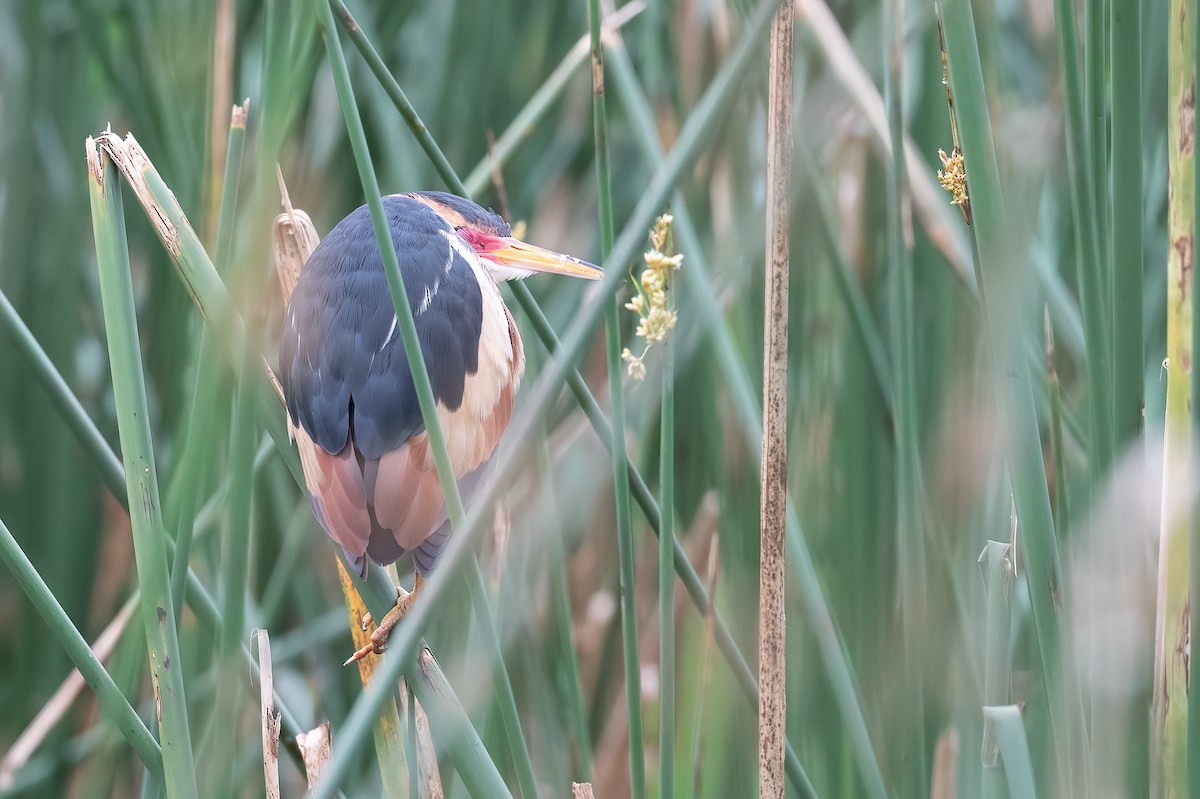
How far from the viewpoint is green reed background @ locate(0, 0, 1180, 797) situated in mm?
499

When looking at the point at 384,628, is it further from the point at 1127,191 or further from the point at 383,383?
the point at 1127,191

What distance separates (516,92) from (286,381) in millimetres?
641

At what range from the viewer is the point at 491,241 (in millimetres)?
1040

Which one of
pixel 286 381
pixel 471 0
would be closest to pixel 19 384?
pixel 286 381

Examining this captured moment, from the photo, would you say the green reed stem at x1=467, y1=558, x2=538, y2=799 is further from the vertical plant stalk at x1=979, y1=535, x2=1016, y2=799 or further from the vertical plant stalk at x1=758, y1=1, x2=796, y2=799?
the vertical plant stalk at x1=979, y1=535, x2=1016, y2=799

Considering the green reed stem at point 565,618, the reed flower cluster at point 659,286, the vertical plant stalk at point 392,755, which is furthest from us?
the green reed stem at point 565,618

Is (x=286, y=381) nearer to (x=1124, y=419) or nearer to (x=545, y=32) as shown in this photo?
(x=1124, y=419)

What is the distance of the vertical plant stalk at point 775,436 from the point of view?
1.84 ft

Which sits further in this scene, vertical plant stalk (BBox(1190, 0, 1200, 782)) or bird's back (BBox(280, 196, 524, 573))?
bird's back (BBox(280, 196, 524, 573))

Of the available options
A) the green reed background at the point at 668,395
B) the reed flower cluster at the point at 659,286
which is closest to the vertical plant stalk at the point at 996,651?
the green reed background at the point at 668,395

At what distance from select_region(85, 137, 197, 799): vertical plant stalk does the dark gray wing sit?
236 millimetres

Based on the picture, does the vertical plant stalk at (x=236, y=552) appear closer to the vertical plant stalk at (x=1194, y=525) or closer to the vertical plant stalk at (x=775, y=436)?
the vertical plant stalk at (x=775, y=436)

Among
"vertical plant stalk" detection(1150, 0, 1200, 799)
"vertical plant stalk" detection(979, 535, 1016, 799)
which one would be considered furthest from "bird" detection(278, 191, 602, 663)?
"vertical plant stalk" detection(1150, 0, 1200, 799)

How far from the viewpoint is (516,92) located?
1351 millimetres
